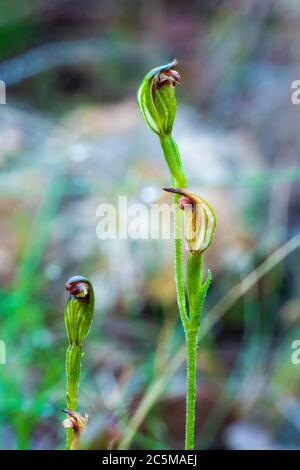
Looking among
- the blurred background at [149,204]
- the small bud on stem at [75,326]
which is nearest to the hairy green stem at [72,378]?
the small bud on stem at [75,326]

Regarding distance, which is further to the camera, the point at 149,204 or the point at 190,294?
the point at 149,204

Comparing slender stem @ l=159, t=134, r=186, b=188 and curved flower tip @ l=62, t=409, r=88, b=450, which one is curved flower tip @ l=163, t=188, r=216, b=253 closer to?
slender stem @ l=159, t=134, r=186, b=188

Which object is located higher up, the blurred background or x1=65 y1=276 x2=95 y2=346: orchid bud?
the blurred background

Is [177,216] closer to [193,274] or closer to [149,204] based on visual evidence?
[193,274]

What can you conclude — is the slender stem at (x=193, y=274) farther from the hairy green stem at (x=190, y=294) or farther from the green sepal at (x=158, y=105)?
the green sepal at (x=158, y=105)

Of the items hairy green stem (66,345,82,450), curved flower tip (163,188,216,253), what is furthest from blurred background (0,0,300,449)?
curved flower tip (163,188,216,253)

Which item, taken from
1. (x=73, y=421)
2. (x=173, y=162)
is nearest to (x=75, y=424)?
(x=73, y=421)

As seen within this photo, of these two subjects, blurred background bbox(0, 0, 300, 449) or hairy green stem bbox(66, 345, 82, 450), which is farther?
blurred background bbox(0, 0, 300, 449)
